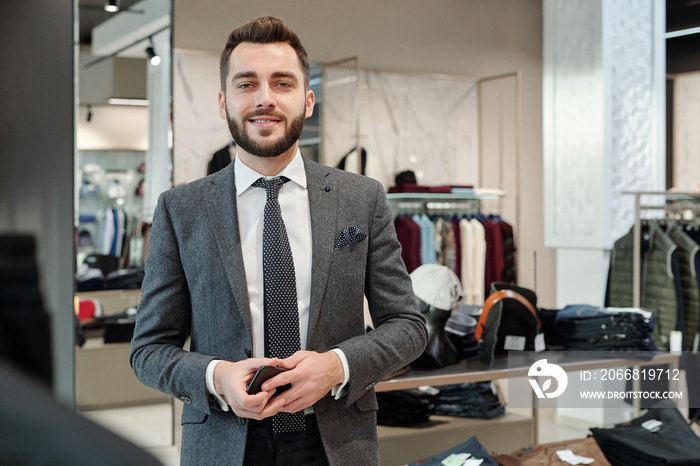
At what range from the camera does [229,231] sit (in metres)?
1.51

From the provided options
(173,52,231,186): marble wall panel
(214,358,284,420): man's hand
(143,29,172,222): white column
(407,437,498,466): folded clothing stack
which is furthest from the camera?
(173,52,231,186): marble wall panel

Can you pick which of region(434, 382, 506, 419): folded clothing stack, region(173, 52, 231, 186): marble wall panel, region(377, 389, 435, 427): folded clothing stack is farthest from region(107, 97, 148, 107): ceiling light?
region(434, 382, 506, 419): folded clothing stack

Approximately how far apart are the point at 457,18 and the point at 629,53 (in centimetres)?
165

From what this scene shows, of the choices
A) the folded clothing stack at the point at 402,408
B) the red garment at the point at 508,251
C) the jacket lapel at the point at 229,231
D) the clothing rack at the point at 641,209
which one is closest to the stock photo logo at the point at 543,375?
the folded clothing stack at the point at 402,408

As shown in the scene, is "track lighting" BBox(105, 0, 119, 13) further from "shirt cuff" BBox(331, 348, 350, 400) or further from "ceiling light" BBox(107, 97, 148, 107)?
"shirt cuff" BBox(331, 348, 350, 400)

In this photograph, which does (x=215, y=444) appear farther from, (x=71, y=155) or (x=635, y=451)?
(x=635, y=451)

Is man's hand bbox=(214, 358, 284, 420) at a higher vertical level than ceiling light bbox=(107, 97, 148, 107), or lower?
lower

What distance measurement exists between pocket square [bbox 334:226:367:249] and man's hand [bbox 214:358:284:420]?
29cm

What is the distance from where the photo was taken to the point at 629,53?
588 cm

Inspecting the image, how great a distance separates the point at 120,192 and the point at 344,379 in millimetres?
3239

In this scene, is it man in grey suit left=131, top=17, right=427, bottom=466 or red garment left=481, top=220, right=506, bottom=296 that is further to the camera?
red garment left=481, top=220, right=506, bottom=296

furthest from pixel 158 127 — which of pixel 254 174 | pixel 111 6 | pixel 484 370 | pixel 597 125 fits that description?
pixel 597 125

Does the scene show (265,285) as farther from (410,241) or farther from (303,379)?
(410,241)

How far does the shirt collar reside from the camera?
1572 mm
